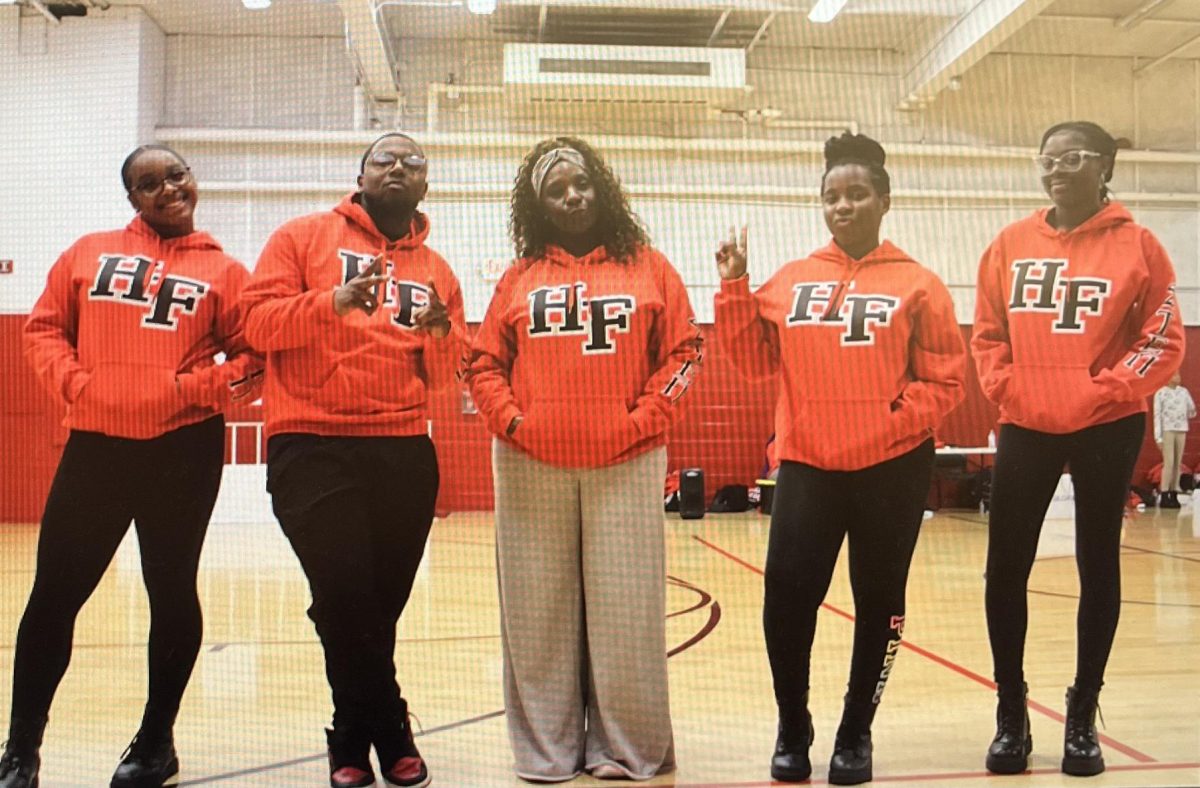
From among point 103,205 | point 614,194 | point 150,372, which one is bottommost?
point 150,372

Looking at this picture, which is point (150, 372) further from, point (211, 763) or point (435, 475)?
point (211, 763)

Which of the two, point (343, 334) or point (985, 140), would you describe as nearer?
point (343, 334)

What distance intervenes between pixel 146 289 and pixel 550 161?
95 cm

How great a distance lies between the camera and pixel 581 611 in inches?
93.0

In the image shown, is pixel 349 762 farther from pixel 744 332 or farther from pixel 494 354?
pixel 744 332

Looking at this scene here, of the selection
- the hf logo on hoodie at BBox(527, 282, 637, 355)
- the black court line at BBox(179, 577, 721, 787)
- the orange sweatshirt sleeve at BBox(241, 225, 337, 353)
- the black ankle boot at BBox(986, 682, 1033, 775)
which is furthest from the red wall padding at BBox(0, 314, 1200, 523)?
the black ankle boot at BBox(986, 682, 1033, 775)

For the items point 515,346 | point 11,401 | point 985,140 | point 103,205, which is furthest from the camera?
point 985,140

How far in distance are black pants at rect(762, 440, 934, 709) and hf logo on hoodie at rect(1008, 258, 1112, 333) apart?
450 mm

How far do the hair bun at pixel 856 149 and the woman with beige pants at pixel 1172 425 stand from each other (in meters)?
8.20

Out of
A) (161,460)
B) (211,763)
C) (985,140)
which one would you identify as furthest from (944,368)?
(985,140)

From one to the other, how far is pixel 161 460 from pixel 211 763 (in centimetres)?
81

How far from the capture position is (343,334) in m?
2.20

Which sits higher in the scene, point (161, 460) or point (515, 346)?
point (515, 346)

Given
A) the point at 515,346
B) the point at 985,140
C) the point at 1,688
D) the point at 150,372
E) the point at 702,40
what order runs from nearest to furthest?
the point at 150,372
the point at 515,346
the point at 1,688
the point at 985,140
the point at 702,40
